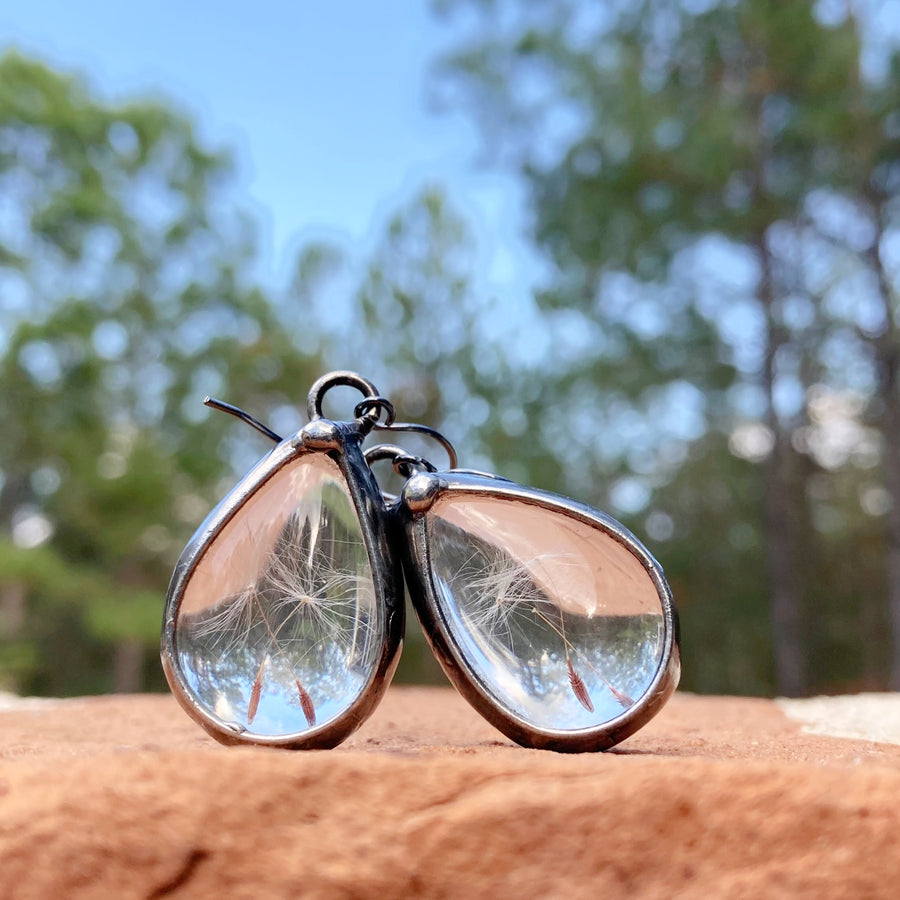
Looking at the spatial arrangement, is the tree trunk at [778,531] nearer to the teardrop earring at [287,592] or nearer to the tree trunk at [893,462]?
the tree trunk at [893,462]

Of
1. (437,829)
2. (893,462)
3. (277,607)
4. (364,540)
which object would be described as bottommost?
(437,829)

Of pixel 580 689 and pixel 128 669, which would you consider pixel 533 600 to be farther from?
pixel 128 669

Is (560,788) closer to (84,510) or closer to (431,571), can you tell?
(431,571)

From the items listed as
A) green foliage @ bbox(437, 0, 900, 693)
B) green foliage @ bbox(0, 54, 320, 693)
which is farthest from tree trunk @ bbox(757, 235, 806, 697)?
green foliage @ bbox(0, 54, 320, 693)

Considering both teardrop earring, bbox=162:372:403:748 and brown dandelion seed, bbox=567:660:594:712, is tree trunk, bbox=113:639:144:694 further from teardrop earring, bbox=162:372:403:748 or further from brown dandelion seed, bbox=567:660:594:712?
brown dandelion seed, bbox=567:660:594:712

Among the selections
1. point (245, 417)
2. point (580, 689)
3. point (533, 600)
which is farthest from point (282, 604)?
point (580, 689)
